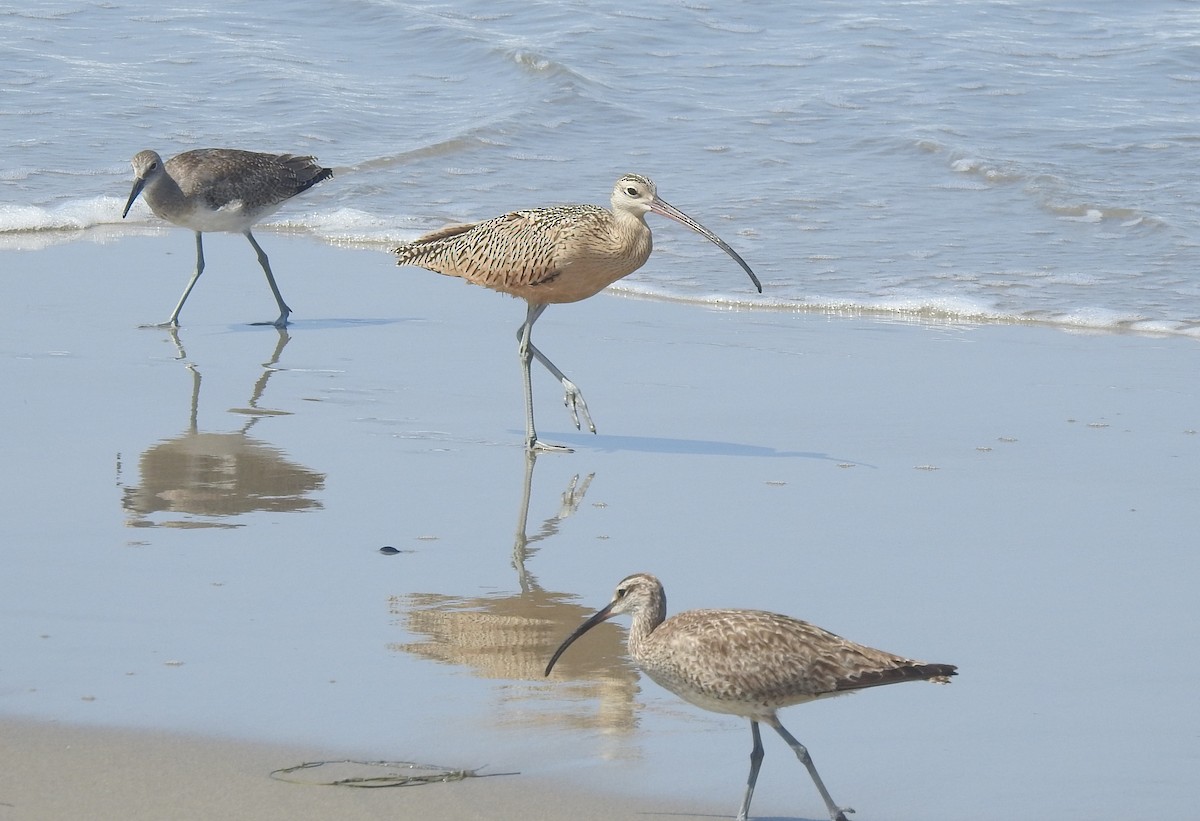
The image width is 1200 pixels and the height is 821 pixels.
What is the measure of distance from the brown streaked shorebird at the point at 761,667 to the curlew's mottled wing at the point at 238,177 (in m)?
7.20

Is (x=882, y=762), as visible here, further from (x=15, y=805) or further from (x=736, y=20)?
(x=736, y=20)

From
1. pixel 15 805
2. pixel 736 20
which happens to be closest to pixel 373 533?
pixel 15 805

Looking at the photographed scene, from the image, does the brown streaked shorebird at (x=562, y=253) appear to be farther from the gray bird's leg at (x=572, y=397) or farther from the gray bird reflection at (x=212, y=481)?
the gray bird reflection at (x=212, y=481)

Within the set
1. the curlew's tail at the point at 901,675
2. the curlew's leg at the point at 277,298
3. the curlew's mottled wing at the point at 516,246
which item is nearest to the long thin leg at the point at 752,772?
the curlew's tail at the point at 901,675

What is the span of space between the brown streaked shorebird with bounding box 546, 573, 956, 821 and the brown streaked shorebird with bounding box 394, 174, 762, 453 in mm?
3691

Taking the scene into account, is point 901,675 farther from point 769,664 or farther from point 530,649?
point 530,649

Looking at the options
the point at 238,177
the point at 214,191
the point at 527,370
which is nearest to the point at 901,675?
the point at 527,370

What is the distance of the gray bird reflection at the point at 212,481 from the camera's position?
7.04 m

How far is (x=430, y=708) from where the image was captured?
5211 millimetres

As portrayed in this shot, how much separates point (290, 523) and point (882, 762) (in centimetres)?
289

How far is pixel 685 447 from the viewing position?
27.3ft

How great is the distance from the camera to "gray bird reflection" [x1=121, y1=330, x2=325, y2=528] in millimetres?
7043

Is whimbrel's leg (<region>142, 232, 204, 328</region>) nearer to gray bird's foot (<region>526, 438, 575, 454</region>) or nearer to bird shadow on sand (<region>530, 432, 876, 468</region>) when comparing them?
bird shadow on sand (<region>530, 432, 876, 468</region>)

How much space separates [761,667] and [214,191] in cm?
750
